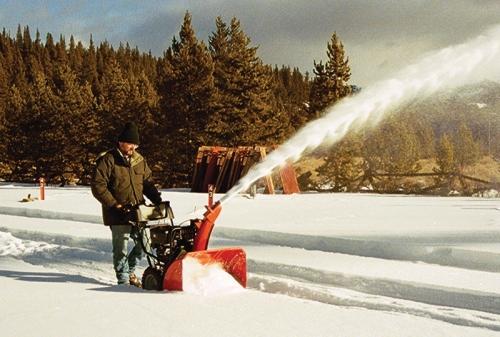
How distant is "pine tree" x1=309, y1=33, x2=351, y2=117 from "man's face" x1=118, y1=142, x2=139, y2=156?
2859 centimetres

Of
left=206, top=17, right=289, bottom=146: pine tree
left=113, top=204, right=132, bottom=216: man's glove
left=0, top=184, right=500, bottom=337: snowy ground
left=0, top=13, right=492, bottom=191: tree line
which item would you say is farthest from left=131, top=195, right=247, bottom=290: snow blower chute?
left=206, top=17, right=289, bottom=146: pine tree

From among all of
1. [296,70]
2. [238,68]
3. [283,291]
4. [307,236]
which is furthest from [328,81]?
[296,70]

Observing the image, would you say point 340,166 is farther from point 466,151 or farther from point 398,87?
point 398,87

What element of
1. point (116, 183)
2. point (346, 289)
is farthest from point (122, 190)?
point (346, 289)

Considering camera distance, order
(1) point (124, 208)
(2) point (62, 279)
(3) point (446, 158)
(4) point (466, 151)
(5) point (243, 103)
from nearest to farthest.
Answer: (1) point (124, 208) < (2) point (62, 279) < (5) point (243, 103) < (3) point (446, 158) < (4) point (466, 151)

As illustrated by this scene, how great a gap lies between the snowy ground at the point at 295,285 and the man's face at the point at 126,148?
166 centimetres

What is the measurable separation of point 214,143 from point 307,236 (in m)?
26.2

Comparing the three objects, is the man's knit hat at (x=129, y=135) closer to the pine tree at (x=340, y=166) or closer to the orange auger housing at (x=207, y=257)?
the orange auger housing at (x=207, y=257)

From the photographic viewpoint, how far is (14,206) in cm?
1961

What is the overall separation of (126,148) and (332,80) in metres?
29.3

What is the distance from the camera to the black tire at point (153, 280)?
6656 millimetres

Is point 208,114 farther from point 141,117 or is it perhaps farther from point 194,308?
point 194,308

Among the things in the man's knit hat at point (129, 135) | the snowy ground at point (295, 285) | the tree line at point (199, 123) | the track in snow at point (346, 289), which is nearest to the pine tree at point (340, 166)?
the tree line at point (199, 123)

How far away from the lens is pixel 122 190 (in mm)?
7051
